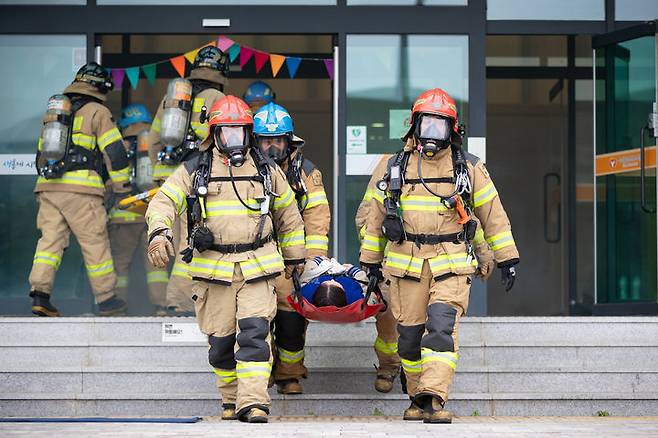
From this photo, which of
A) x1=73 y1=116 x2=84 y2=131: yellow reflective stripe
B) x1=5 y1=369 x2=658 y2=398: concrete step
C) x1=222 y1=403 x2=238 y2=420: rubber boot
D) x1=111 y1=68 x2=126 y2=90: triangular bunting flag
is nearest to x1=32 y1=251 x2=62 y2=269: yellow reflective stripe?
x1=73 y1=116 x2=84 y2=131: yellow reflective stripe

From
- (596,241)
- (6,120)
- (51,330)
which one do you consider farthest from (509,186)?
(51,330)

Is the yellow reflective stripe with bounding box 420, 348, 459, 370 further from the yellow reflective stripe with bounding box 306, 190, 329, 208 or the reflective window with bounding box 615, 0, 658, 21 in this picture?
the reflective window with bounding box 615, 0, 658, 21

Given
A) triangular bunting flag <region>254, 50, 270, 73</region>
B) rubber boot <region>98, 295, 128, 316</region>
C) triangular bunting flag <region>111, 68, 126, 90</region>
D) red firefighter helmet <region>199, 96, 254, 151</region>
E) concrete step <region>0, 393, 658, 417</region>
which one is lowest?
concrete step <region>0, 393, 658, 417</region>

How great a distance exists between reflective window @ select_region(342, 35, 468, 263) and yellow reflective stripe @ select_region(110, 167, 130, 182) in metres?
1.92

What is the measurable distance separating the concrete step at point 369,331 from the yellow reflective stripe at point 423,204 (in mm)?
1514

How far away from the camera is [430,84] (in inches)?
452

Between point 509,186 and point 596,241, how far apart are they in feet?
15.2

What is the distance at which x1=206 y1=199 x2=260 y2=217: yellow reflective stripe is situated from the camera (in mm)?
8141

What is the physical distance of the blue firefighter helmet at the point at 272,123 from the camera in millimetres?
8914

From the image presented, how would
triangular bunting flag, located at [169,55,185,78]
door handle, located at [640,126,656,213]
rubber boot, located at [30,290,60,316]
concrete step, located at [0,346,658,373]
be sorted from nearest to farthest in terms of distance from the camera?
concrete step, located at [0,346,658,373]
rubber boot, located at [30,290,60,316]
door handle, located at [640,126,656,213]
triangular bunting flag, located at [169,55,185,78]

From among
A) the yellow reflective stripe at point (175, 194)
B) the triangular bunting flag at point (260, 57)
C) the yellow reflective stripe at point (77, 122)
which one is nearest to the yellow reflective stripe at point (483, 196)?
the yellow reflective stripe at point (175, 194)

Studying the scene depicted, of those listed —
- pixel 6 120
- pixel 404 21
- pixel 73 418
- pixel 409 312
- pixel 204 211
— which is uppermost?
pixel 404 21

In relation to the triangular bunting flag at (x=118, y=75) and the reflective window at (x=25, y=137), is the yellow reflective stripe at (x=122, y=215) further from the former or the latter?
the triangular bunting flag at (x=118, y=75)

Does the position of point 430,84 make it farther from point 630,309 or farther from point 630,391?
point 630,391
